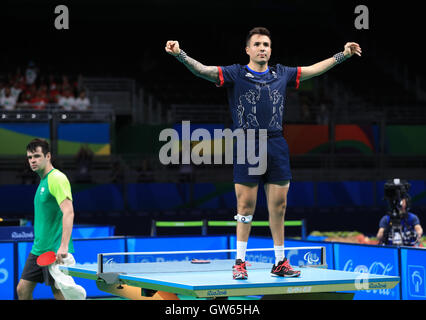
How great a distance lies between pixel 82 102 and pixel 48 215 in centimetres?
1554

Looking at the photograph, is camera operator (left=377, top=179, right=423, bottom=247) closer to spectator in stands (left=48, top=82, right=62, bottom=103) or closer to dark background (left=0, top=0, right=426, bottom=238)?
spectator in stands (left=48, top=82, right=62, bottom=103)

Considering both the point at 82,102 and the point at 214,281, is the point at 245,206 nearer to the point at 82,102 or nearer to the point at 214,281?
the point at 214,281

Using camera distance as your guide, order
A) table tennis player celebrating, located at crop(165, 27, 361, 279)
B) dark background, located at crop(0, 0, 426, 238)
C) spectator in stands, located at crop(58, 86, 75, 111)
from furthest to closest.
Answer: dark background, located at crop(0, 0, 426, 238) → spectator in stands, located at crop(58, 86, 75, 111) → table tennis player celebrating, located at crop(165, 27, 361, 279)

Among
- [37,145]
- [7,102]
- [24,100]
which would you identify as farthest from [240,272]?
[24,100]

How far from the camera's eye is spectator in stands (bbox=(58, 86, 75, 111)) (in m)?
22.8

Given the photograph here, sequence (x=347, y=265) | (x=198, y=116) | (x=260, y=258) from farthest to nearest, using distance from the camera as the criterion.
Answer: (x=198, y=116) → (x=260, y=258) → (x=347, y=265)

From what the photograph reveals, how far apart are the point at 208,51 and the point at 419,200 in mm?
12030

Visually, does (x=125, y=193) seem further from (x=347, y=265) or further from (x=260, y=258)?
(x=347, y=265)

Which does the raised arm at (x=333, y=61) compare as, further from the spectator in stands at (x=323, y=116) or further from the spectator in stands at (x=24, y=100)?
the spectator in stands at (x=323, y=116)

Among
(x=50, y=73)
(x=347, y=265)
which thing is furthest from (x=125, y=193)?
(x=347, y=265)

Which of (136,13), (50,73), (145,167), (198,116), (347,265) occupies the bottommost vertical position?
(347,265)

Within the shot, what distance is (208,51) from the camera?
30906mm

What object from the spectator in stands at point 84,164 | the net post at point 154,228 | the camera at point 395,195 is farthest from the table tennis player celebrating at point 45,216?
the spectator in stands at point 84,164

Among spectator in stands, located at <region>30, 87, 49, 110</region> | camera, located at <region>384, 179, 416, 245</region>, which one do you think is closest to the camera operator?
camera, located at <region>384, 179, 416, 245</region>
